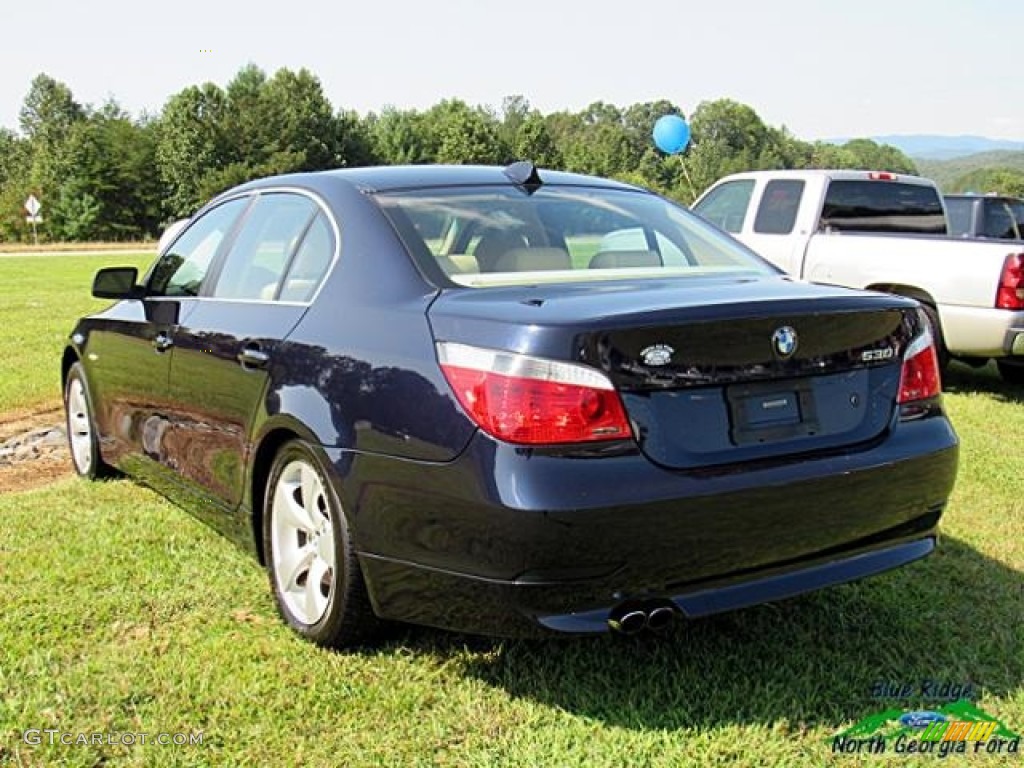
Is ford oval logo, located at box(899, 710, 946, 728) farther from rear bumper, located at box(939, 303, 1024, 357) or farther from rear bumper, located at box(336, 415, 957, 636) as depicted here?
rear bumper, located at box(939, 303, 1024, 357)

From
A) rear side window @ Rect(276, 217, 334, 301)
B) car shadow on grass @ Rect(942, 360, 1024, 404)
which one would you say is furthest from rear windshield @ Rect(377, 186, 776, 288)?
car shadow on grass @ Rect(942, 360, 1024, 404)

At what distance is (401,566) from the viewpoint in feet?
9.21

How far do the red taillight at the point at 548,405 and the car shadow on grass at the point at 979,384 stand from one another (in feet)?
22.3

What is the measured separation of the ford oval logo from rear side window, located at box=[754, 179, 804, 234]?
23.0ft

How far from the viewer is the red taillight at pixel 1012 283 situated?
7.62m

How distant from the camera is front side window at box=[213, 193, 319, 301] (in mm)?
3666

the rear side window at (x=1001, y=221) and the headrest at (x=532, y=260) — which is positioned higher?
the headrest at (x=532, y=260)

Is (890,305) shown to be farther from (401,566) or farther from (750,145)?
(750,145)

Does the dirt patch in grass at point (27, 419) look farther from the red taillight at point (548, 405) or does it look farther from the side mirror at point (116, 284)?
the red taillight at point (548, 405)

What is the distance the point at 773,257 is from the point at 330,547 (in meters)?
7.10

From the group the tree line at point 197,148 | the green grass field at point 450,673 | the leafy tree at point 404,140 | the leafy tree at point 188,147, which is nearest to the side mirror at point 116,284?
the green grass field at point 450,673

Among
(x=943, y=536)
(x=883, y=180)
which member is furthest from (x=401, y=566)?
(x=883, y=180)

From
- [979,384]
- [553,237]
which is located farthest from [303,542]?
[979,384]

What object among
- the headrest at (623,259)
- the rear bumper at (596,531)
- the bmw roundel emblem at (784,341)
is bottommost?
the rear bumper at (596,531)
